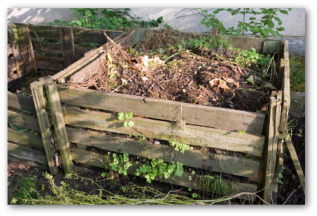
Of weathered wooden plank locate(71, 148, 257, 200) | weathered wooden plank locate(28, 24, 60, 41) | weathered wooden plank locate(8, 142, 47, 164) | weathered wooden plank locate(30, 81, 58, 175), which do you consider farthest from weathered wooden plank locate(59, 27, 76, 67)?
weathered wooden plank locate(71, 148, 257, 200)

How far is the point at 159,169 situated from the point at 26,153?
1.69 m

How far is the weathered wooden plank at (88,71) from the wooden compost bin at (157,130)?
11 mm

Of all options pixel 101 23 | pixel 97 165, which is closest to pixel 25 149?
pixel 97 165

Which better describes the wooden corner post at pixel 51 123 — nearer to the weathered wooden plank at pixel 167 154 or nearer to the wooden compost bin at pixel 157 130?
the wooden compost bin at pixel 157 130

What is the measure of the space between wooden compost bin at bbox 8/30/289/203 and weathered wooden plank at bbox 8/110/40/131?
0.04ft

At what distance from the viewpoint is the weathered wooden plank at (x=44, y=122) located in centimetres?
273

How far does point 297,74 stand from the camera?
4.41 meters

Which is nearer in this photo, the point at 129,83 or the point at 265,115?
the point at 265,115

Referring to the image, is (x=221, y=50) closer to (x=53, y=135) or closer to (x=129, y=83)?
(x=129, y=83)

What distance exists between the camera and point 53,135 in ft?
9.97

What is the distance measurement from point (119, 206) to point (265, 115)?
1.53 metres

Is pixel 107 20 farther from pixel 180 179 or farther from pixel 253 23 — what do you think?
pixel 180 179

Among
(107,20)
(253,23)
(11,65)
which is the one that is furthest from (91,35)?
(253,23)

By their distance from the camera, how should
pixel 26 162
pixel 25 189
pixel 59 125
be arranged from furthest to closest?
pixel 26 162 < pixel 25 189 < pixel 59 125
